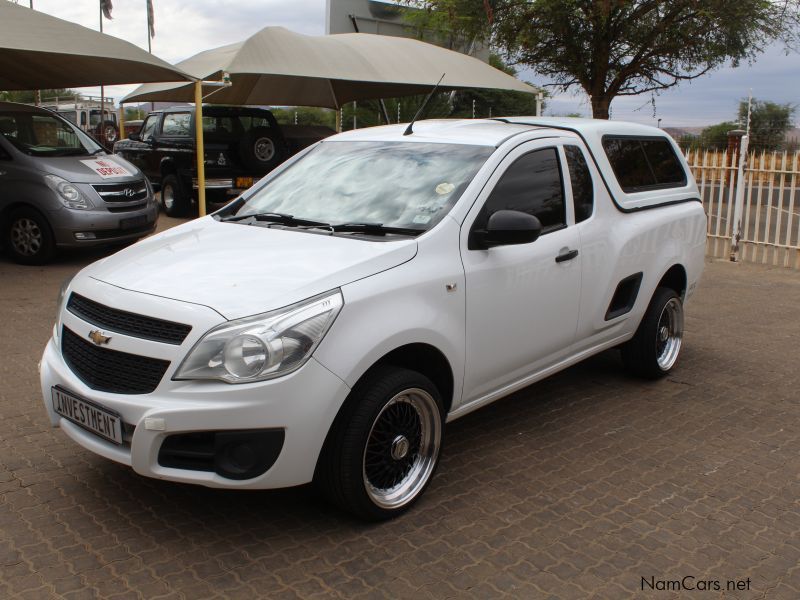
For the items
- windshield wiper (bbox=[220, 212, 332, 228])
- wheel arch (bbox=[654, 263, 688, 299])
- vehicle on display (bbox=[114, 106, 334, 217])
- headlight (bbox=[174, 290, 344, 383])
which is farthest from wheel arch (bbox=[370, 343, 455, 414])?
vehicle on display (bbox=[114, 106, 334, 217])

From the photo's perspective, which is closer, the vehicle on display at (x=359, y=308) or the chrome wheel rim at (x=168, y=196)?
the vehicle on display at (x=359, y=308)

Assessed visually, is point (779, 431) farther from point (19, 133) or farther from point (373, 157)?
point (19, 133)

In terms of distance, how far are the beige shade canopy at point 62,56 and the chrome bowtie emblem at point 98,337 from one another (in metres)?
7.25

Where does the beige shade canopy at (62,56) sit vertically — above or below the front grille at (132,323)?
above

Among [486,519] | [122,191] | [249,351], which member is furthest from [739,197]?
[249,351]

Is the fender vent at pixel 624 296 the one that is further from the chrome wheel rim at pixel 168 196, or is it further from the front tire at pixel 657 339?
the chrome wheel rim at pixel 168 196

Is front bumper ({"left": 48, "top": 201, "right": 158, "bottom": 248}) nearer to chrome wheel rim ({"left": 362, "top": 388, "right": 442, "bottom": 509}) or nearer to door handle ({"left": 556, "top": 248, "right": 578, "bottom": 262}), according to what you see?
door handle ({"left": 556, "top": 248, "right": 578, "bottom": 262})

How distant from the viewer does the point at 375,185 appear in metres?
4.32

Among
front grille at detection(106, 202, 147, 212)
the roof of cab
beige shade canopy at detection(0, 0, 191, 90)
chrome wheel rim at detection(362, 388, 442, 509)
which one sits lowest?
chrome wheel rim at detection(362, 388, 442, 509)

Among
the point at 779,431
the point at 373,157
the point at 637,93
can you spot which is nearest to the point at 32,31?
the point at 373,157

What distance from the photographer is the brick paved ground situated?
312 centimetres

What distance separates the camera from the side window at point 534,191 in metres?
4.18

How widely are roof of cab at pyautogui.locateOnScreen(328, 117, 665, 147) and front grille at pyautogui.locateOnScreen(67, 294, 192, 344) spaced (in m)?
2.04

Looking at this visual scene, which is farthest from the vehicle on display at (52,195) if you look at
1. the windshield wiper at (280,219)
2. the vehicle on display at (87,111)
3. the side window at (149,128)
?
the vehicle on display at (87,111)
